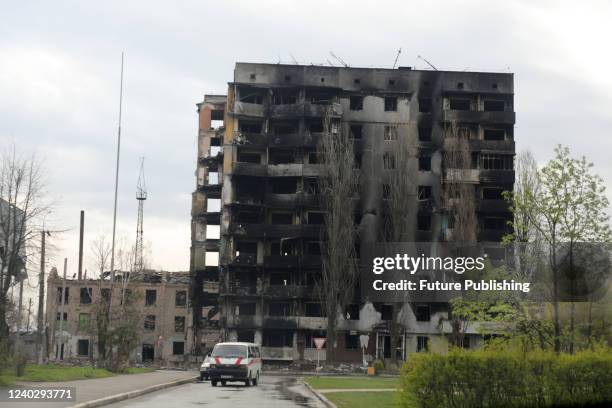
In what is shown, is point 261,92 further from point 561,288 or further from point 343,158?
point 561,288

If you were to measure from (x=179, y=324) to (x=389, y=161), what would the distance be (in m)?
36.9

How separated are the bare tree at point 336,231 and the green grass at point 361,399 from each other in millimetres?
39118

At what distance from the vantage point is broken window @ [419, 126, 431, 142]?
82.9 metres

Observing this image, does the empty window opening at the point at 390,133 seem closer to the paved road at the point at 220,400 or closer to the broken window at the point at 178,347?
the broken window at the point at 178,347

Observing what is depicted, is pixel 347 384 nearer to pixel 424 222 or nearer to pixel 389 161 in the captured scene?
pixel 389 161

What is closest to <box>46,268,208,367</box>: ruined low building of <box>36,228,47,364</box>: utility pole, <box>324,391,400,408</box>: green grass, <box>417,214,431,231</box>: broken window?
<box>417,214,431,231</box>: broken window

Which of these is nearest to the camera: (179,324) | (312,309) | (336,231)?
(336,231)

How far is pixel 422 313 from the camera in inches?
3093

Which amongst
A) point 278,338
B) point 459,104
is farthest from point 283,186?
point 459,104

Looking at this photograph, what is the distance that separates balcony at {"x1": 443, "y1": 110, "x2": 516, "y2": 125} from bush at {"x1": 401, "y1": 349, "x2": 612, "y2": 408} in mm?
63091

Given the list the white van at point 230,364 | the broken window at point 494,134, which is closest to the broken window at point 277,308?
the broken window at point 494,134

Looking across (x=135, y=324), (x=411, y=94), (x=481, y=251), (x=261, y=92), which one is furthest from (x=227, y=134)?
(x=135, y=324)

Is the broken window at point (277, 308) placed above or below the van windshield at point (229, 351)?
above

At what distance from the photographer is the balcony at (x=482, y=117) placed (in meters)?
80.7
